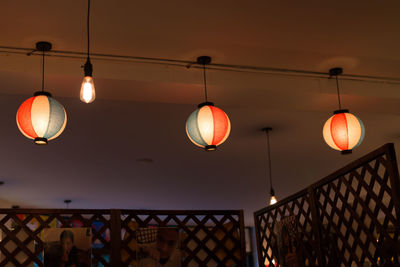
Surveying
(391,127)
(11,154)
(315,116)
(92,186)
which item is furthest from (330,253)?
(92,186)

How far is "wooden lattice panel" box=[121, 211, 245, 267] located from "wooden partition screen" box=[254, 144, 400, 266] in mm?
268

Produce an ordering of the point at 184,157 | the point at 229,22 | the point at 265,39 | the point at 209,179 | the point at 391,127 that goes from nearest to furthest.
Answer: the point at 229,22, the point at 265,39, the point at 391,127, the point at 184,157, the point at 209,179

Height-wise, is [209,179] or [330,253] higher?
[209,179]

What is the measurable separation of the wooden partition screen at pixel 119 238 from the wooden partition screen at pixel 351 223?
1.09 ft

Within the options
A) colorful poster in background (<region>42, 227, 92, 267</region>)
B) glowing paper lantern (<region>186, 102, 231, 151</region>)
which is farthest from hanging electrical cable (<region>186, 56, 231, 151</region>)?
colorful poster in background (<region>42, 227, 92, 267</region>)

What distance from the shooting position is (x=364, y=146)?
5789mm

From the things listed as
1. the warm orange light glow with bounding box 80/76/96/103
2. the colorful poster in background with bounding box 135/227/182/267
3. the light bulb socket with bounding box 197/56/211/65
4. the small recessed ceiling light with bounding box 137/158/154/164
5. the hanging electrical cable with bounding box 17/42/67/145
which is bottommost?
the colorful poster in background with bounding box 135/227/182/267

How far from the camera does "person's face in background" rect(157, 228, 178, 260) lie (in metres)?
2.64

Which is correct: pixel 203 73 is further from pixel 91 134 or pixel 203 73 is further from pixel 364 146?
pixel 364 146

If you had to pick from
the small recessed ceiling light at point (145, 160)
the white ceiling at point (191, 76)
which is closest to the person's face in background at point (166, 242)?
the white ceiling at point (191, 76)

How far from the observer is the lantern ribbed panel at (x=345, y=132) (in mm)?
3451

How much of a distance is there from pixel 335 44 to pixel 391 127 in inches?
86.2

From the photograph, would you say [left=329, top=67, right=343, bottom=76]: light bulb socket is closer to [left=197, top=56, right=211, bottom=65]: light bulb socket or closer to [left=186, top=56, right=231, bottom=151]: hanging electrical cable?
[left=197, top=56, right=211, bottom=65]: light bulb socket

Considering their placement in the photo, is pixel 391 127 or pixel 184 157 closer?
pixel 391 127
